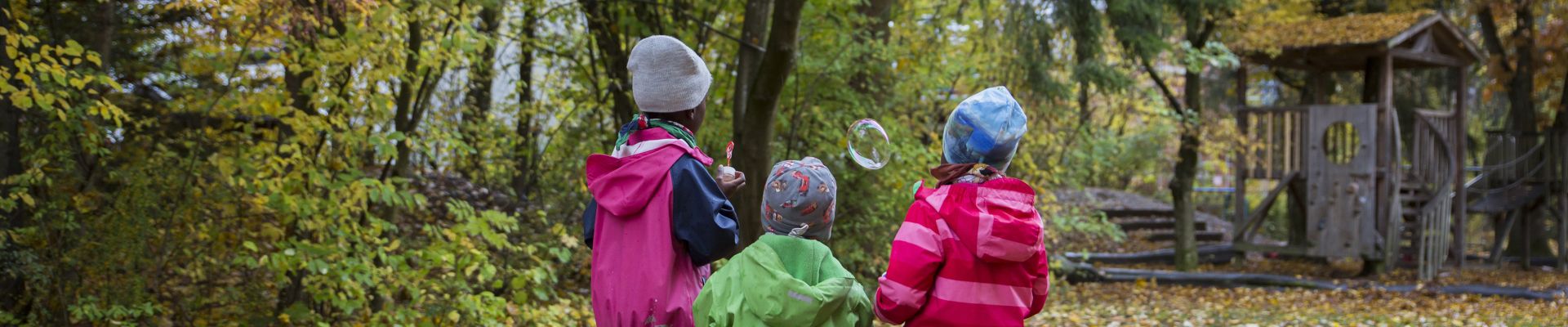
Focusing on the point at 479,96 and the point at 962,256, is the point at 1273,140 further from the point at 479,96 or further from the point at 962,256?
the point at 962,256

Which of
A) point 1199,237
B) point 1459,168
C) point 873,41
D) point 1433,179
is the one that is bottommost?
point 1199,237

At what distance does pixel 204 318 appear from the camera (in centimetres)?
639

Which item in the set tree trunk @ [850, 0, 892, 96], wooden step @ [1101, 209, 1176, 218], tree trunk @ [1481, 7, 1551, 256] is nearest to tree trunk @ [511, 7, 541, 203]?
tree trunk @ [850, 0, 892, 96]

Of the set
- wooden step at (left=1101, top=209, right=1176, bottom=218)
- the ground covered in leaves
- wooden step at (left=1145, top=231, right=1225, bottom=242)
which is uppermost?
wooden step at (left=1101, top=209, right=1176, bottom=218)

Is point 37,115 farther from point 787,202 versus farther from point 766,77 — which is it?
point 787,202

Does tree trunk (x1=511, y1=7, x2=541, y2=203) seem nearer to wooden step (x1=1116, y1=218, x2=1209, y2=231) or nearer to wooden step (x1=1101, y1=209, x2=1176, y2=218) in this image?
wooden step (x1=1116, y1=218, x2=1209, y2=231)

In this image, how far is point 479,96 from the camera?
1099 cm

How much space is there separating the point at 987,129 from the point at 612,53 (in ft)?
18.4

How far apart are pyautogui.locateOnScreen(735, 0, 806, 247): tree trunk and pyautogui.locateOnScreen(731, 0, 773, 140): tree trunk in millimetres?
330

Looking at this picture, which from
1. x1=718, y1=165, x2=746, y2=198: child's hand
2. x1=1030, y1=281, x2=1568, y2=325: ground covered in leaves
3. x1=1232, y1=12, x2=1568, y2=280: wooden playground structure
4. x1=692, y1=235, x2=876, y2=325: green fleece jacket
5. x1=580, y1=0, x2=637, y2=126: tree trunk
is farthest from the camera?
x1=1232, y1=12, x2=1568, y2=280: wooden playground structure

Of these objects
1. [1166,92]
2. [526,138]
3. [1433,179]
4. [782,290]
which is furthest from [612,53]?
[1433,179]

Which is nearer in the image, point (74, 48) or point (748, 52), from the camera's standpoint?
point (74, 48)

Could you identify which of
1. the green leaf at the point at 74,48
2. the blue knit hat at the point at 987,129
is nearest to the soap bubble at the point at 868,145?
the blue knit hat at the point at 987,129

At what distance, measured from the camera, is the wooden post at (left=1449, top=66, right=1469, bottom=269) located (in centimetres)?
1529
